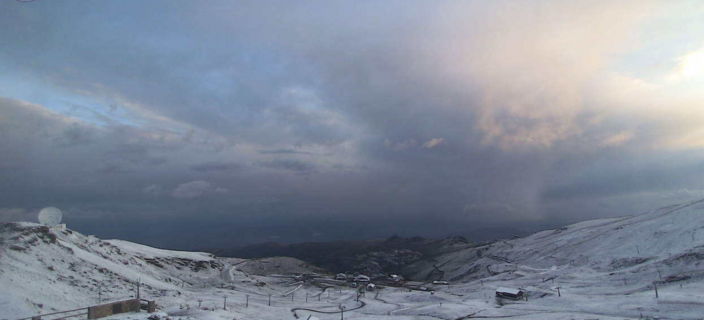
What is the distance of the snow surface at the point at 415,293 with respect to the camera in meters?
53.8

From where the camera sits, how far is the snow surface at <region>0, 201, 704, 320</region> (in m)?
53.8

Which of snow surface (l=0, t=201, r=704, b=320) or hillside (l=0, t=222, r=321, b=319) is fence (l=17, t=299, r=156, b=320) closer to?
snow surface (l=0, t=201, r=704, b=320)

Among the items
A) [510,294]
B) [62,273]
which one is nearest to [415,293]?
[510,294]

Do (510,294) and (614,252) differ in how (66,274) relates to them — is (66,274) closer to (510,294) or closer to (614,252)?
(510,294)

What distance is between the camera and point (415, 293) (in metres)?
89.1

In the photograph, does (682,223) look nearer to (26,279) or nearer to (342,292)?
(342,292)

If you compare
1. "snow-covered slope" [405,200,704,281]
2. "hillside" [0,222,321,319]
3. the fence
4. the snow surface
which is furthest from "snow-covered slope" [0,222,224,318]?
"snow-covered slope" [405,200,704,281]

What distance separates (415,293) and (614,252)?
5209cm

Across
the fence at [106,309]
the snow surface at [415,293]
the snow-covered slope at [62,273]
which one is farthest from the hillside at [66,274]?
the fence at [106,309]

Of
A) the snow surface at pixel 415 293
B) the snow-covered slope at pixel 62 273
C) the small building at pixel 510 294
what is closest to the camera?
the snow-covered slope at pixel 62 273

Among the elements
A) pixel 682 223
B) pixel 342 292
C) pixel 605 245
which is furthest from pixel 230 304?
pixel 682 223

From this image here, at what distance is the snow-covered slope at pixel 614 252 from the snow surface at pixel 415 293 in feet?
1.27

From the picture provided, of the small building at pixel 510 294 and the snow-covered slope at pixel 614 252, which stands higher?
the snow-covered slope at pixel 614 252

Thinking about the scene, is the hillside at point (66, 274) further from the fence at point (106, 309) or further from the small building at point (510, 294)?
the small building at point (510, 294)
